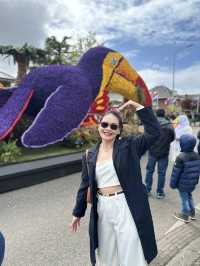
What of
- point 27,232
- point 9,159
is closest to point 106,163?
point 27,232

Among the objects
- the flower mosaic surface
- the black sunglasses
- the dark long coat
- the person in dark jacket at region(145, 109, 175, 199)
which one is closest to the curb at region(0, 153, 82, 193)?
the flower mosaic surface

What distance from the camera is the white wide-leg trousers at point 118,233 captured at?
213 cm

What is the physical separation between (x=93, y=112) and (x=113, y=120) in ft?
27.1

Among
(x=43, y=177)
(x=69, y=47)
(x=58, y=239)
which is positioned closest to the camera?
(x=58, y=239)

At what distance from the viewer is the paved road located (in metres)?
3.18

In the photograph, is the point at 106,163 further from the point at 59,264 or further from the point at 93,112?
the point at 93,112

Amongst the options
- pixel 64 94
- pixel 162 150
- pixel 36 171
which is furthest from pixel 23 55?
pixel 162 150

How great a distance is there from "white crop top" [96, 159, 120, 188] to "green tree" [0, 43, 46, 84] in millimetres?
16113

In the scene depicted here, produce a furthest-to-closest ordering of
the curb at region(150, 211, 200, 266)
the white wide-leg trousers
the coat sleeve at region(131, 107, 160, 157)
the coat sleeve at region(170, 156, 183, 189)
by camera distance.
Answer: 1. the coat sleeve at region(170, 156, 183, 189)
2. the curb at region(150, 211, 200, 266)
3. the coat sleeve at region(131, 107, 160, 157)
4. the white wide-leg trousers

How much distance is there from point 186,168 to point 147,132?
203 centimetres

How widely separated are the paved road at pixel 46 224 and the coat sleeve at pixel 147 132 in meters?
1.60

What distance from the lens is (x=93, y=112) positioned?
34.3 feet

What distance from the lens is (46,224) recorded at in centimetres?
405

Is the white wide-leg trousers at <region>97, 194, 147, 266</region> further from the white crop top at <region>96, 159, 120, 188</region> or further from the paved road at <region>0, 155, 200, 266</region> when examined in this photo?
the paved road at <region>0, 155, 200, 266</region>
